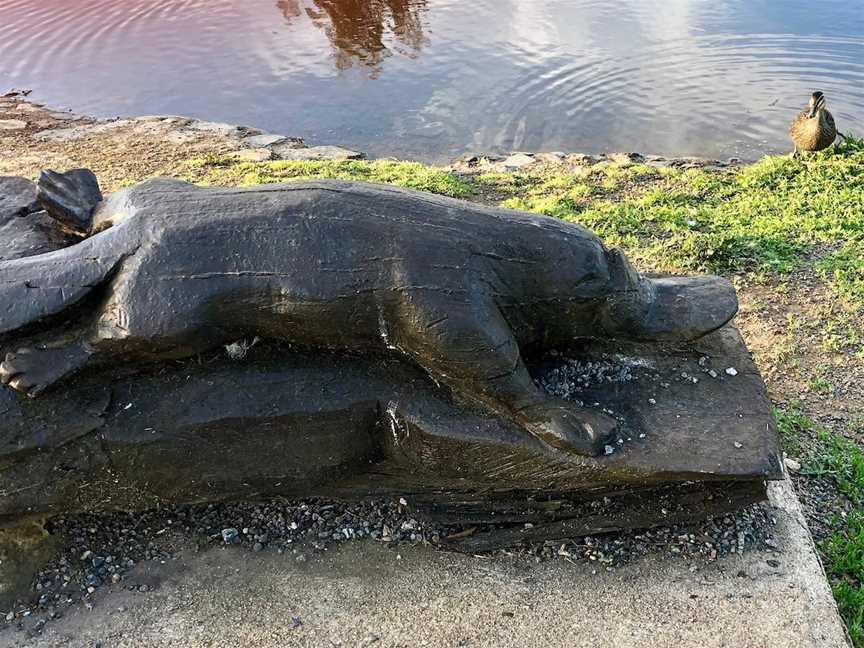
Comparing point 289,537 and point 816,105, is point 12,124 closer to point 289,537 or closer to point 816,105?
point 289,537

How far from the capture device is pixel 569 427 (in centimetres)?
303

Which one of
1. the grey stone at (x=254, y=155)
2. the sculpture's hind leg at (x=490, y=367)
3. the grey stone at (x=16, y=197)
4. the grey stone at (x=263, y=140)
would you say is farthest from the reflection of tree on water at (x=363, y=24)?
the sculpture's hind leg at (x=490, y=367)

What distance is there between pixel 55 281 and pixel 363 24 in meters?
12.9

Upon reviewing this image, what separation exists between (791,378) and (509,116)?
669cm

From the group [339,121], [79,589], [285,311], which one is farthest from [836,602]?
[339,121]

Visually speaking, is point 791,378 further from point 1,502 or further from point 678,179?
point 1,502

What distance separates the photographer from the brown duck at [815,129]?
25.3 ft

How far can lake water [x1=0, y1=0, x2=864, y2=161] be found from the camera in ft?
33.2

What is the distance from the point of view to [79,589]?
317cm

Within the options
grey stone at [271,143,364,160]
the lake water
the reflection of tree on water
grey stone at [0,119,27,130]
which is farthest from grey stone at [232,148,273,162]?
the reflection of tree on water

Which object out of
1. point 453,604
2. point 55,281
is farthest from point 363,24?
point 453,604

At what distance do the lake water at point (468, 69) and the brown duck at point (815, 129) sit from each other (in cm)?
128

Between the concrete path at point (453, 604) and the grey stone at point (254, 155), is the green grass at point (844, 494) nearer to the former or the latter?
the concrete path at point (453, 604)

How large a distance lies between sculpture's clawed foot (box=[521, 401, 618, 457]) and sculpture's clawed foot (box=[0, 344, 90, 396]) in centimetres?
180
